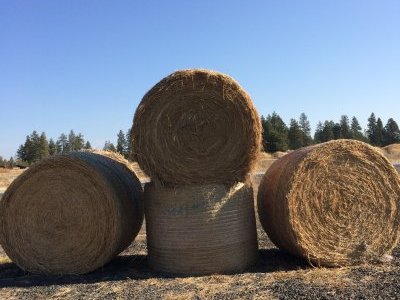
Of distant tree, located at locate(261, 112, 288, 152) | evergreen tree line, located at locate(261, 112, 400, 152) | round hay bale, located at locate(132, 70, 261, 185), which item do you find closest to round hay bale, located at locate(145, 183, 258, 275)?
round hay bale, located at locate(132, 70, 261, 185)

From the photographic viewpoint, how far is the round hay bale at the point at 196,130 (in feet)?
20.7

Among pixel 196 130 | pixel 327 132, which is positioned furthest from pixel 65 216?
pixel 327 132

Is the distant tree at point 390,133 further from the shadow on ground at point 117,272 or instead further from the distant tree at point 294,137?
the shadow on ground at point 117,272

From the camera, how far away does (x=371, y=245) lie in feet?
21.1

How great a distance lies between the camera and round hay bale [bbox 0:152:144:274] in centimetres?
659

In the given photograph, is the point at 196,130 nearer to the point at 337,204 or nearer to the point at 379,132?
the point at 337,204

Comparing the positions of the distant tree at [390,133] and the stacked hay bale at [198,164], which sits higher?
the distant tree at [390,133]

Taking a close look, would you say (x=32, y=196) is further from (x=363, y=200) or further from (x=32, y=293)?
(x=363, y=200)

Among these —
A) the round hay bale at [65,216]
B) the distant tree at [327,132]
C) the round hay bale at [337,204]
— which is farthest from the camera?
the distant tree at [327,132]

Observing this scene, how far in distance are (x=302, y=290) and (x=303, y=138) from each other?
2819 inches

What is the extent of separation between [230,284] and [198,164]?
1.57m

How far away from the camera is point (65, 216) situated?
6750 millimetres

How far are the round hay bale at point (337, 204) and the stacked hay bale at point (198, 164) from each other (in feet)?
1.99

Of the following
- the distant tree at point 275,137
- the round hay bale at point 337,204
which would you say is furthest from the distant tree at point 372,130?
the round hay bale at point 337,204
